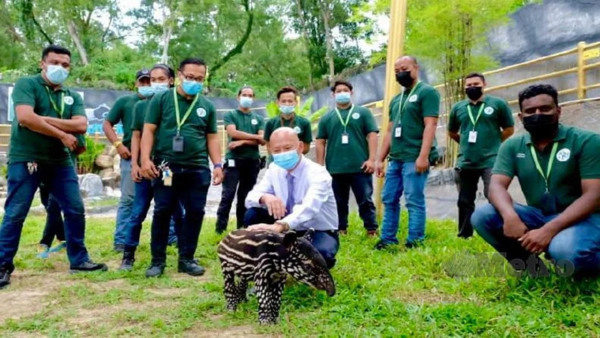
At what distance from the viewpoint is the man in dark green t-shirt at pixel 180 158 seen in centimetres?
412

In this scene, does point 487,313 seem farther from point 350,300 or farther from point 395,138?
point 395,138

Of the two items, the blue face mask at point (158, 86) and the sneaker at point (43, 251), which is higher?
the blue face mask at point (158, 86)

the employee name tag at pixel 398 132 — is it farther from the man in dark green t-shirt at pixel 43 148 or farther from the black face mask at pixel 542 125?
the man in dark green t-shirt at pixel 43 148

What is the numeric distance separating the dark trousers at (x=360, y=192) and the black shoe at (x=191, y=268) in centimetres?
192

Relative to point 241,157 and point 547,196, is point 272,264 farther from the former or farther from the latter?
point 241,157

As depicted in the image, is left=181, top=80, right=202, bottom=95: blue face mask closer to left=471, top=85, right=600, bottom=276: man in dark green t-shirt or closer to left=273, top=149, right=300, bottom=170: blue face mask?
left=273, top=149, right=300, bottom=170: blue face mask

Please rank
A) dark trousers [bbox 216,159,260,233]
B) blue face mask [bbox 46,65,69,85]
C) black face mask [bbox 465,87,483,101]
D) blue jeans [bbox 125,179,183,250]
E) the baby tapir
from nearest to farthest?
the baby tapir → blue face mask [bbox 46,65,69,85] → blue jeans [bbox 125,179,183,250] → black face mask [bbox 465,87,483,101] → dark trousers [bbox 216,159,260,233]

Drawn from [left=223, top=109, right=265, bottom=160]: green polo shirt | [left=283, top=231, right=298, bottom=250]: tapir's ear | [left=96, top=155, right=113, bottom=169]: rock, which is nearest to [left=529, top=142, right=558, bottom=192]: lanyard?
[left=283, top=231, right=298, bottom=250]: tapir's ear

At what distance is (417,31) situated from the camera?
31.6 feet

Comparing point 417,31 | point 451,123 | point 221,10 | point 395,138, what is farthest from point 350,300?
point 221,10

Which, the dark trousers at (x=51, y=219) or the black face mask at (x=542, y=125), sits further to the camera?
the dark trousers at (x=51, y=219)

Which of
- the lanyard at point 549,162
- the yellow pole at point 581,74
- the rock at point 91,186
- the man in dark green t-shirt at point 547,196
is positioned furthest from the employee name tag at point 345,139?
the rock at point 91,186

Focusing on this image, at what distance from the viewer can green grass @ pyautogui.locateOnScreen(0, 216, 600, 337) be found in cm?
274

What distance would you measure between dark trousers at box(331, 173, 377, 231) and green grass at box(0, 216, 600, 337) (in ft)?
3.74
